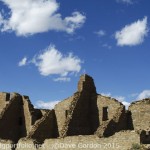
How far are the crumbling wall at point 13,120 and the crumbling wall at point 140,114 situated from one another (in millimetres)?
11885

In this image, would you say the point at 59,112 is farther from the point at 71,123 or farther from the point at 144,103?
the point at 144,103

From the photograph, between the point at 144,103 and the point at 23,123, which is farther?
the point at 23,123

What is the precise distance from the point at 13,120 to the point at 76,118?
7710 mm

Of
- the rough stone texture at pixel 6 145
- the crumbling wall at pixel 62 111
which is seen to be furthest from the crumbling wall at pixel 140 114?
the rough stone texture at pixel 6 145

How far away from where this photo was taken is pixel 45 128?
124 feet

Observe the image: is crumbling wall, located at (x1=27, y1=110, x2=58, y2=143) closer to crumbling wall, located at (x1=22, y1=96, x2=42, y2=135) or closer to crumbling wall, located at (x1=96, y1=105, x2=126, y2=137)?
crumbling wall, located at (x1=22, y1=96, x2=42, y2=135)

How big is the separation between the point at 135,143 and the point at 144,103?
27.5 feet

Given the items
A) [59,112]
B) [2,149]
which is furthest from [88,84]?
[2,149]

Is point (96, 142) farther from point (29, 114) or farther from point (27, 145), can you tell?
point (29, 114)

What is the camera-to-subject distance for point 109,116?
116 feet

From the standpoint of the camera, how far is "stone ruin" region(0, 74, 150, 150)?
31578 millimetres

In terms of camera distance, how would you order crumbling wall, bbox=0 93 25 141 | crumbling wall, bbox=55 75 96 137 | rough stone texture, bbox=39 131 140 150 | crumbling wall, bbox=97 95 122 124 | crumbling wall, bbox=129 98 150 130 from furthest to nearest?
crumbling wall, bbox=0 93 25 141 → crumbling wall, bbox=55 75 96 137 → crumbling wall, bbox=97 95 122 124 → crumbling wall, bbox=129 98 150 130 → rough stone texture, bbox=39 131 140 150

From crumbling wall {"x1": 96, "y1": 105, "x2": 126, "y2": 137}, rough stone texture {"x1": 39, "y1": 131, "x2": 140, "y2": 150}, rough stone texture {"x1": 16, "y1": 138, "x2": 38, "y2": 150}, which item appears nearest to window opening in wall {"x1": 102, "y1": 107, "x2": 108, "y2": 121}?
crumbling wall {"x1": 96, "y1": 105, "x2": 126, "y2": 137}

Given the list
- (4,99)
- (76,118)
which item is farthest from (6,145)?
(4,99)
